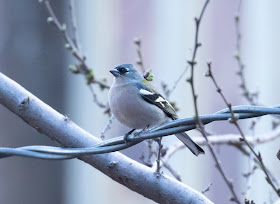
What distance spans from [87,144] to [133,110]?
1.97 ft

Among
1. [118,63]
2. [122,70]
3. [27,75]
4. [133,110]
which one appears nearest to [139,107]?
[133,110]

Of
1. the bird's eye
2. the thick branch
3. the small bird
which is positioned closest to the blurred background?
the bird's eye

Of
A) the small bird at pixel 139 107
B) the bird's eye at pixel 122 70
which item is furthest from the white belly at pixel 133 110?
the bird's eye at pixel 122 70

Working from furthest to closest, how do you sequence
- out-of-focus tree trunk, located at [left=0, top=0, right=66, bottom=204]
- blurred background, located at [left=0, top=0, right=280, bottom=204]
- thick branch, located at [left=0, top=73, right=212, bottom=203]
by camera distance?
blurred background, located at [left=0, top=0, right=280, bottom=204]
out-of-focus tree trunk, located at [left=0, top=0, right=66, bottom=204]
thick branch, located at [left=0, top=73, right=212, bottom=203]

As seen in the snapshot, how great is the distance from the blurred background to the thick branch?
3863 mm

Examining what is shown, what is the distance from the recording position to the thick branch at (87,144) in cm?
274

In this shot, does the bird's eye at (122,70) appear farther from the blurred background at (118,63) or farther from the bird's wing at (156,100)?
the blurred background at (118,63)

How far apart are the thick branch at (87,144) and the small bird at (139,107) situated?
52 cm

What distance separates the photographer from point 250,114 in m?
2.36

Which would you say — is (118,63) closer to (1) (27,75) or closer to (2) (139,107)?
(1) (27,75)

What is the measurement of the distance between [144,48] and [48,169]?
2411mm

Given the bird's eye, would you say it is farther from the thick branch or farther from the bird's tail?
the thick branch

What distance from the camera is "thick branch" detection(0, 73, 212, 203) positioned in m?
2.74

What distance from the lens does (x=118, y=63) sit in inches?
320
